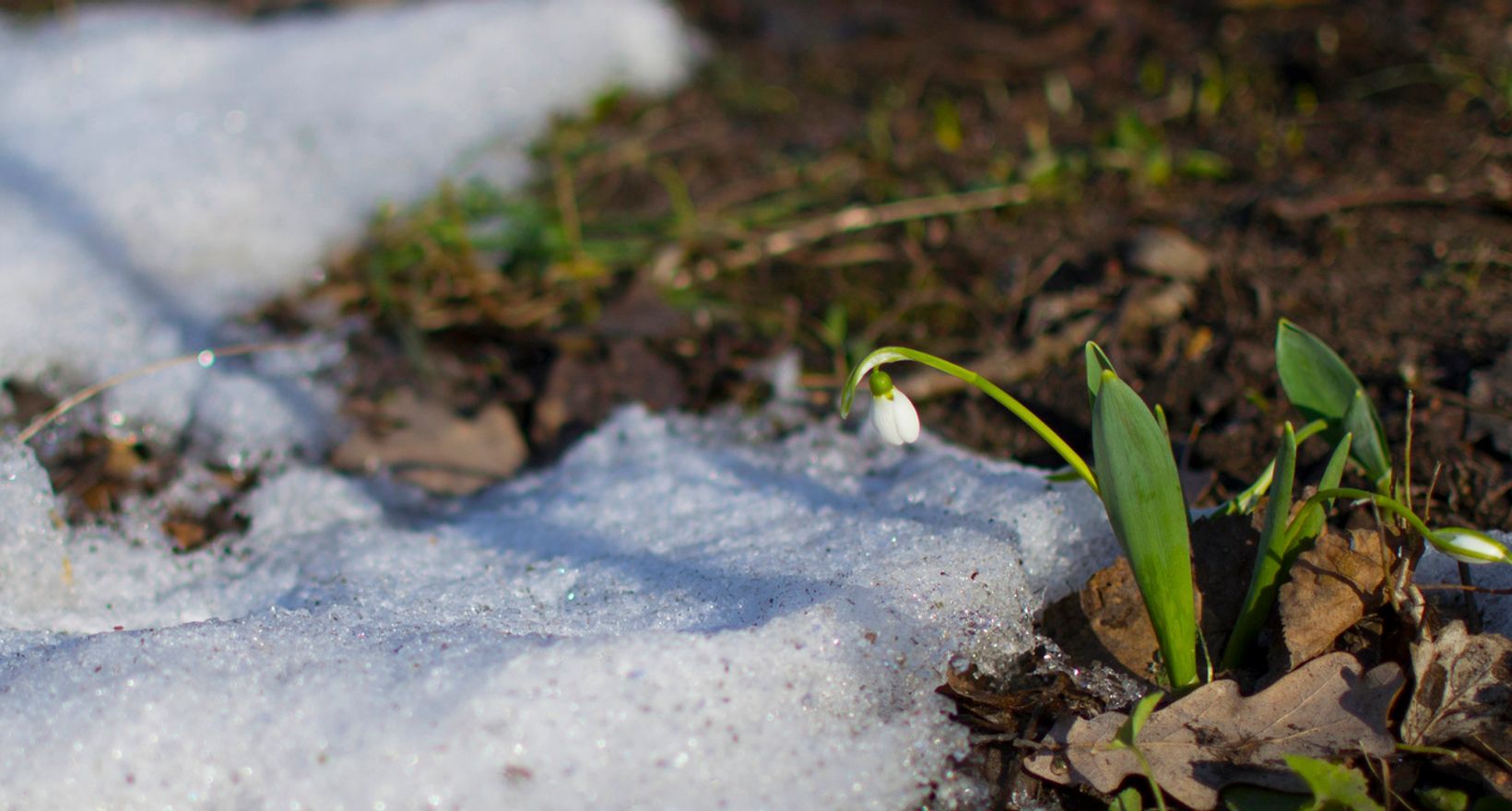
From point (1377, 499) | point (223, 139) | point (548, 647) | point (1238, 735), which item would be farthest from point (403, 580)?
point (223, 139)

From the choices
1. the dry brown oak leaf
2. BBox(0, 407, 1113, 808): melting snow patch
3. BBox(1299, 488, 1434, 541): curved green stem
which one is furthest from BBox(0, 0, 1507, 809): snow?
BBox(1299, 488, 1434, 541): curved green stem

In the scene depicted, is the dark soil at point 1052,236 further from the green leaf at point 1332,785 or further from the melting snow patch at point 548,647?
the green leaf at point 1332,785

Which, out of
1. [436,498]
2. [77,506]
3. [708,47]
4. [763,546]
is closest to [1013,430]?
[763,546]

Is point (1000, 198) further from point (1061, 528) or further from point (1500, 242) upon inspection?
point (1061, 528)

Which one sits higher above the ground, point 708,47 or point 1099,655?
point 708,47

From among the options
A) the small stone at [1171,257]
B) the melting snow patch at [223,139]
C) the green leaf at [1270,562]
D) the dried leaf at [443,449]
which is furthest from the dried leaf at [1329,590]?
the melting snow patch at [223,139]

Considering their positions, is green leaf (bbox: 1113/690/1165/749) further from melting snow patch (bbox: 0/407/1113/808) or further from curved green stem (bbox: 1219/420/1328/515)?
curved green stem (bbox: 1219/420/1328/515)
